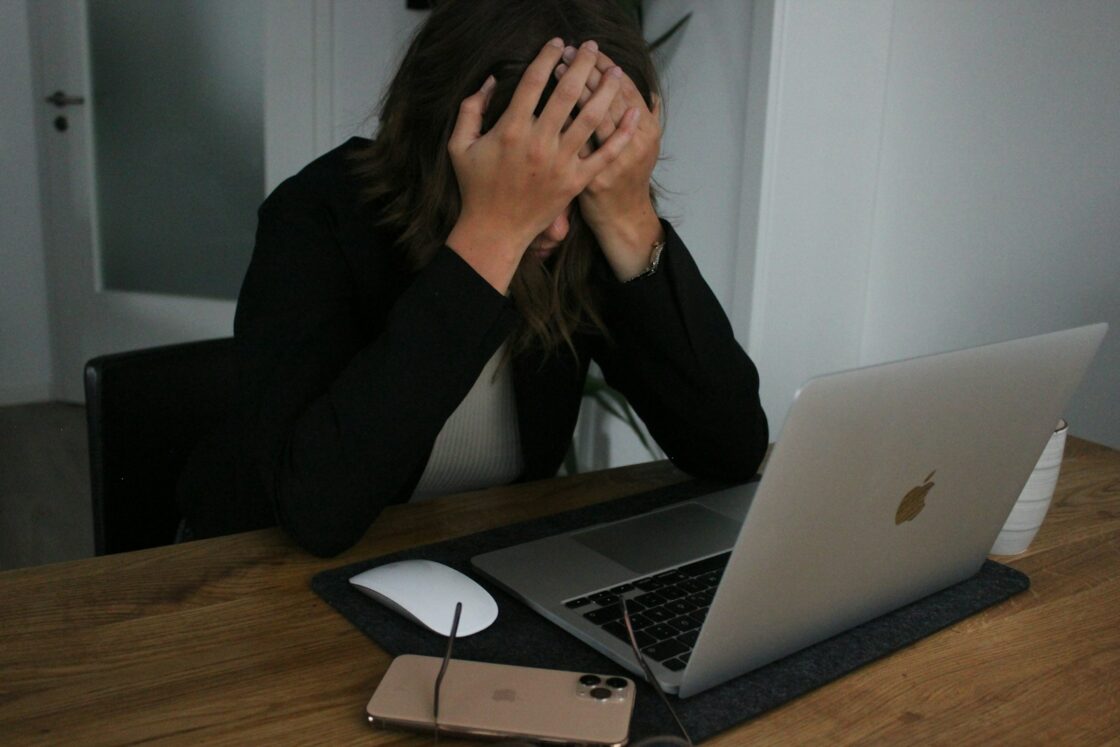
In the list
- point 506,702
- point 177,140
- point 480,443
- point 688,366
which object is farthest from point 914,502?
point 177,140

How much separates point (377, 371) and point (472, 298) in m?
0.10

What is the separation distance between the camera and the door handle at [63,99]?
3346mm

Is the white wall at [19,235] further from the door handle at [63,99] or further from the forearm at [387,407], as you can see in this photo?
the forearm at [387,407]

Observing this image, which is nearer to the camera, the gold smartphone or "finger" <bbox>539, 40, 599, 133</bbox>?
the gold smartphone

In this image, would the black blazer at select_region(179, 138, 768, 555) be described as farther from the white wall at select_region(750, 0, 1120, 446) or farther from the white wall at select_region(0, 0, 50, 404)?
the white wall at select_region(0, 0, 50, 404)

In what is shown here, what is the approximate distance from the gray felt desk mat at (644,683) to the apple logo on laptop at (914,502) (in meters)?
0.10

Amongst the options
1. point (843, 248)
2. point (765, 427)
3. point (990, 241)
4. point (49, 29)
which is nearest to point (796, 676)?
point (765, 427)

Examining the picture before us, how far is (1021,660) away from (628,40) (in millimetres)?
665

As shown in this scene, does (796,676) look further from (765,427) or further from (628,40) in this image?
(628,40)

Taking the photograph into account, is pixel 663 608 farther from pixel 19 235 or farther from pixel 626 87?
pixel 19 235

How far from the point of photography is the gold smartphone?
1.89ft

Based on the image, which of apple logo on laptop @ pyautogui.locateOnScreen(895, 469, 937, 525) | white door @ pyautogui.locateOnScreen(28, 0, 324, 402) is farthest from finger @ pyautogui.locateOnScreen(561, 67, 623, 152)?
white door @ pyautogui.locateOnScreen(28, 0, 324, 402)

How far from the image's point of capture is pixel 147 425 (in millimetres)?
1116

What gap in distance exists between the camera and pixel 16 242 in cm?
358
